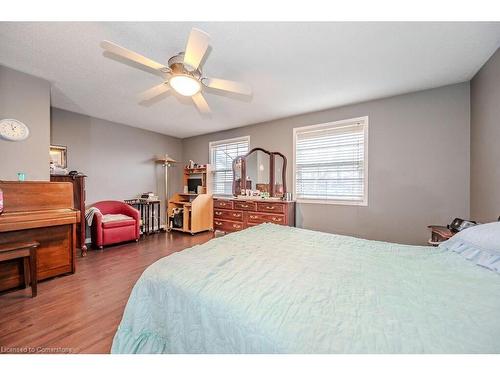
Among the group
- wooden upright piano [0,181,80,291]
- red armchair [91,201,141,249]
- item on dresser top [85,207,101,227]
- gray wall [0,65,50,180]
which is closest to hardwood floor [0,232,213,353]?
wooden upright piano [0,181,80,291]

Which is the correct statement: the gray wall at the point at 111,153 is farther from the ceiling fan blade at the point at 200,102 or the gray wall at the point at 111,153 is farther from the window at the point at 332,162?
the window at the point at 332,162

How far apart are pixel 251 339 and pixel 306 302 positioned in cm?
28

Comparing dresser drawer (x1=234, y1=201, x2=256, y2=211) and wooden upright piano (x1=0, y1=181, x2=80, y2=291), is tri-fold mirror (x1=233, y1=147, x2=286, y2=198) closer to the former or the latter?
dresser drawer (x1=234, y1=201, x2=256, y2=211)

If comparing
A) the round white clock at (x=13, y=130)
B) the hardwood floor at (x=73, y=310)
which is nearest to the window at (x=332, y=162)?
the hardwood floor at (x=73, y=310)

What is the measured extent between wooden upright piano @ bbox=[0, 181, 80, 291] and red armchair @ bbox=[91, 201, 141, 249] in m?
1.03

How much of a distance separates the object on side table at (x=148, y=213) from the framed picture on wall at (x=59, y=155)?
1.34 metres

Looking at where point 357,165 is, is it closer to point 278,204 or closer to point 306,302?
point 278,204

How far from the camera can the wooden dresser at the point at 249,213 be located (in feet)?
11.9

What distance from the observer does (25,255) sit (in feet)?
6.81

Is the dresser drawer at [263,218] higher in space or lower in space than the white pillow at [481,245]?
lower

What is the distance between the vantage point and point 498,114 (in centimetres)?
198

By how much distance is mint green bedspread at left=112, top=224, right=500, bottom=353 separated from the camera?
70 cm
